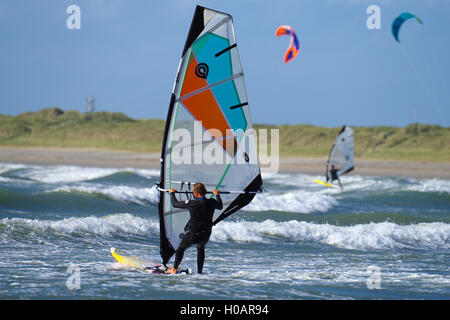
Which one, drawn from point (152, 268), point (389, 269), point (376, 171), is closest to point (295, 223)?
point (389, 269)

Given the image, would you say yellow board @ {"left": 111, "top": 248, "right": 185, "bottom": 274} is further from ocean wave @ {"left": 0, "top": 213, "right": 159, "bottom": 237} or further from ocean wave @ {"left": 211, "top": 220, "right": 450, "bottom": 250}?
ocean wave @ {"left": 211, "top": 220, "right": 450, "bottom": 250}

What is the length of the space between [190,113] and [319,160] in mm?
26076

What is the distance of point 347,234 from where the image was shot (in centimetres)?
1027

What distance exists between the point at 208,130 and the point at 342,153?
13.7m

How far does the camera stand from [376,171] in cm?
2697

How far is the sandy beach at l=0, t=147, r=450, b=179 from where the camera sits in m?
26.8

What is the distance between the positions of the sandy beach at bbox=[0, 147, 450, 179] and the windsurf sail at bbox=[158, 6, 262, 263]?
19668mm

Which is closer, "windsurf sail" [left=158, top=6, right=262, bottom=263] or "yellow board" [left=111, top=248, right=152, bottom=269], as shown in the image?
"windsurf sail" [left=158, top=6, right=262, bottom=263]

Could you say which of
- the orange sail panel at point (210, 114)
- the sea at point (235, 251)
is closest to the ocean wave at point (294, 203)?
the sea at point (235, 251)

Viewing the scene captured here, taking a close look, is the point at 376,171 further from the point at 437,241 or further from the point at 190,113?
the point at 190,113
